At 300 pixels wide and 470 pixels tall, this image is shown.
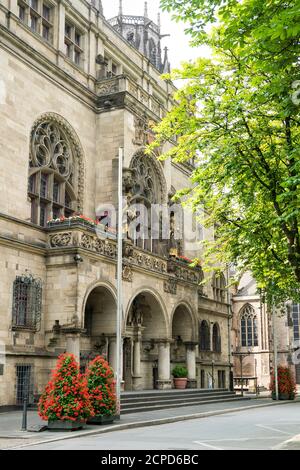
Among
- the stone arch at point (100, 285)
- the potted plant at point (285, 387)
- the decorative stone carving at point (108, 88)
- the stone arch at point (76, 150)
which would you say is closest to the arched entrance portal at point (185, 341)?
the potted plant at point (285, 387)

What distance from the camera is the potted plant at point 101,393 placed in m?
18.2

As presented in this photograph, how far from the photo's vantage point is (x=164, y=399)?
26297mm

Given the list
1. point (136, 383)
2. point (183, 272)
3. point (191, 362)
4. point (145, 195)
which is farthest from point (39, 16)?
point (191, 362)

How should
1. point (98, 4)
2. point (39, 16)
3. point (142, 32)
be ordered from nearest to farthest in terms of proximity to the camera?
point (39, 16) < point (98, 4) < point (142, 32)

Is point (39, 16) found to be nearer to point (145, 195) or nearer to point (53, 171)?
point (53, 171)

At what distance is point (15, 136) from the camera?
2397 centimetres

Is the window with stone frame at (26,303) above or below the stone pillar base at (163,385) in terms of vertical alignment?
above

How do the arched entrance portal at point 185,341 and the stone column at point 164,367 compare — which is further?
the arched entrance portal at point 185,341

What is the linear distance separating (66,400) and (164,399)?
34.1ft

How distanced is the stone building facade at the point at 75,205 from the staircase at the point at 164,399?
70.7 inches

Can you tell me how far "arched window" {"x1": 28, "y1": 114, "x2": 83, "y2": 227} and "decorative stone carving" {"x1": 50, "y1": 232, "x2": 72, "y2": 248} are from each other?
4.88 ft

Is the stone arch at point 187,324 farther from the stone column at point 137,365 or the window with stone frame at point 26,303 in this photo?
the window with stone frame at point 26,303

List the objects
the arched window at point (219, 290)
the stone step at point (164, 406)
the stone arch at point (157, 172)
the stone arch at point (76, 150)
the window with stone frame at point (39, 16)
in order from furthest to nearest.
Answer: the arched window at point (219, 290)
the stone arch at point (157, 172)
the stone arch at point (76, 150)
the window with stone frame at point (39, 16)
the stone step at point (164, 406)

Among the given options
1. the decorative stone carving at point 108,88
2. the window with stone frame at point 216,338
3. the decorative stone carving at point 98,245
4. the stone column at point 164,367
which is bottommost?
the stone column at point 164,367
